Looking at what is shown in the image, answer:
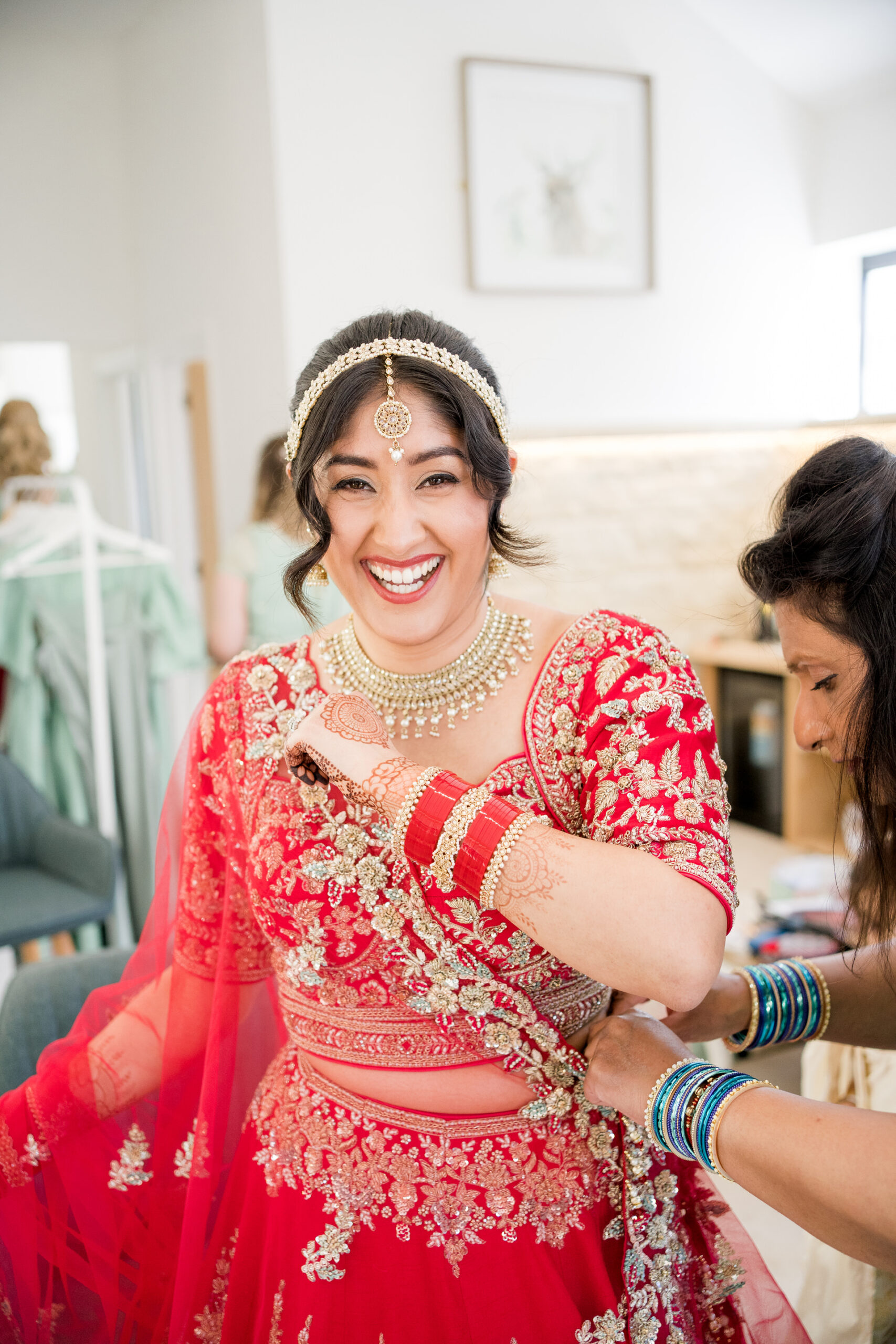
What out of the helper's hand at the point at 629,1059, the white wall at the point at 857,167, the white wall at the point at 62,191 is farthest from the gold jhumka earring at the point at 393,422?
the white wall at the point at 62,191

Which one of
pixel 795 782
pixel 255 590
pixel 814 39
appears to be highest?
pixel 814 39

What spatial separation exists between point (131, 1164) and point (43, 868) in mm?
1715

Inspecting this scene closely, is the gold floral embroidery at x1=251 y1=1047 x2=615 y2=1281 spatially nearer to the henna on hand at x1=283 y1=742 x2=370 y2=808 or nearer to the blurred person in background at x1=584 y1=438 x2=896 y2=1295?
the blurred person in background at x1=584 y1=438 x2=896 y2=1295

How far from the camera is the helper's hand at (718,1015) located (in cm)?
115

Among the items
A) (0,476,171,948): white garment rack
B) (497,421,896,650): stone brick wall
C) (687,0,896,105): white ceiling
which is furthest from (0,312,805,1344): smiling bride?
(497,421,896,650): stone brick wall

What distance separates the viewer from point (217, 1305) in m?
1.13

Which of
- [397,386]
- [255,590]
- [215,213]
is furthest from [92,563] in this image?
[397,386]

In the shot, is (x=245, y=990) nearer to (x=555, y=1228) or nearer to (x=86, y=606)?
(x=555, y=1228)

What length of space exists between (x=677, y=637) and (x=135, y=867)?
2746mm

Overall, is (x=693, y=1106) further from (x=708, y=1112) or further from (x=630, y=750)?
(x=630, y=750)

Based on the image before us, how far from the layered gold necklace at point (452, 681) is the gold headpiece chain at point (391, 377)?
0.79ft

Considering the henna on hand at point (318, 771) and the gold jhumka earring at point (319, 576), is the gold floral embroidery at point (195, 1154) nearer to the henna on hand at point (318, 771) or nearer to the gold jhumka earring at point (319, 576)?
the henna on hand at point (318, 771)

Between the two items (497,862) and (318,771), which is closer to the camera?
(497,862)

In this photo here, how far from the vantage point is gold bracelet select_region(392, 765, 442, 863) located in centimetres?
95
